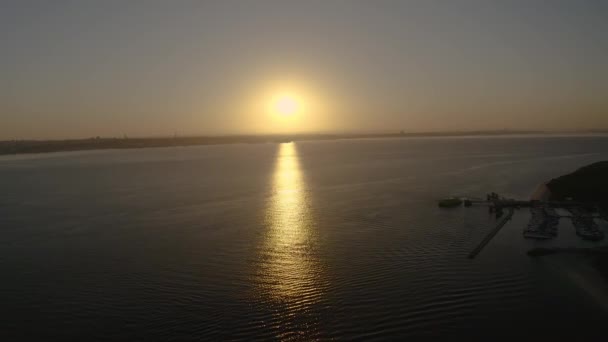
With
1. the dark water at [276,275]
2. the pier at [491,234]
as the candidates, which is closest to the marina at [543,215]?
the pier at [491,234]

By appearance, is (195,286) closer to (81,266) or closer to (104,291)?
(104,291)

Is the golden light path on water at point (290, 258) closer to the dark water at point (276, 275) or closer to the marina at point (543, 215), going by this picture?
the dark water at point (276, 275)

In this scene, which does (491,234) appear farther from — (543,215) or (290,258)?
(290,258)

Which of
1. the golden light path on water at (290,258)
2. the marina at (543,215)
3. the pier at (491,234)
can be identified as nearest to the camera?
the golden light path on water at (290,258)

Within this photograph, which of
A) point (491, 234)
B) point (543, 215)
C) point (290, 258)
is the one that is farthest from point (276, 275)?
point (543, 215)

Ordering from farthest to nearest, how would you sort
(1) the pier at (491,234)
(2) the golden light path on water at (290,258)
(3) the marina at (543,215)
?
(3) the marina at (543,215), (1) the pier at (491,234), (2) the golden light path on water at (290,258)

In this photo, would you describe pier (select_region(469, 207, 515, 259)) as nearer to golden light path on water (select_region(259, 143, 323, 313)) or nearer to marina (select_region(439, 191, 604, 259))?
marina (select_region(439, 191, 604, 259))

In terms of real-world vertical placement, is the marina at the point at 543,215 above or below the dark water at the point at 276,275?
above

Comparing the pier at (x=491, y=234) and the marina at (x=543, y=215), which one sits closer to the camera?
the pier at (x=491, y=234)
